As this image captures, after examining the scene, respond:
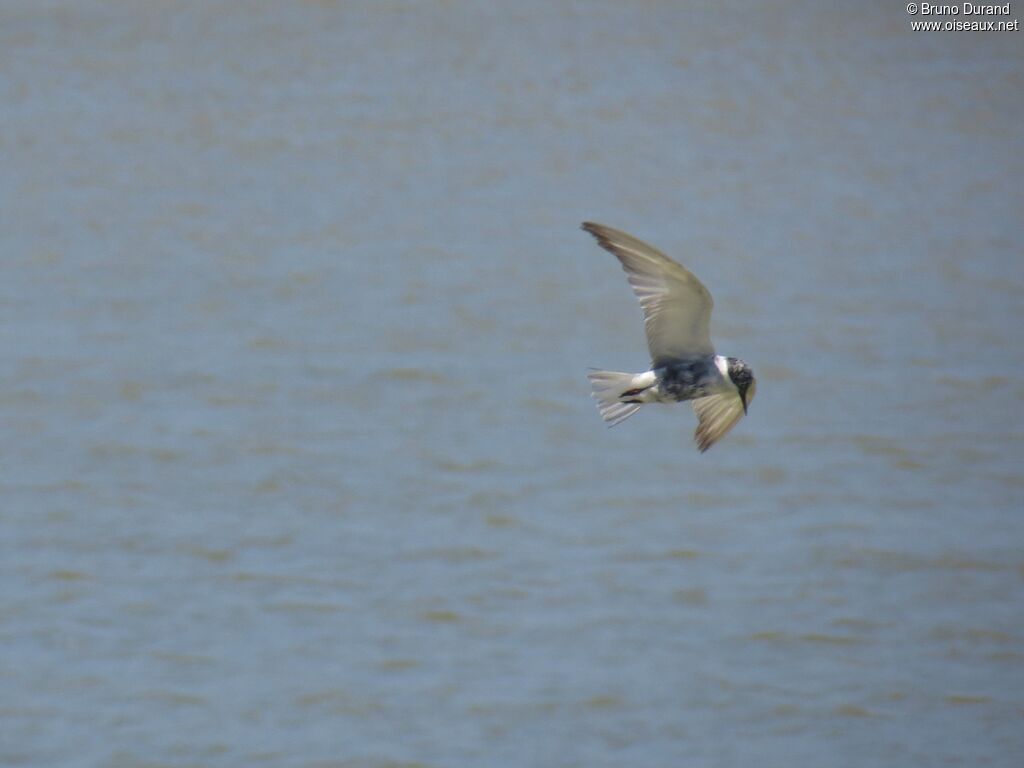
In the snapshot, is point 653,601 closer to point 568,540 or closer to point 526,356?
point 568,540

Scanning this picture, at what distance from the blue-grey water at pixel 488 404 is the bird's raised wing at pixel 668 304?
298cm

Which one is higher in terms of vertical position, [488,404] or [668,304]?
[668,304]

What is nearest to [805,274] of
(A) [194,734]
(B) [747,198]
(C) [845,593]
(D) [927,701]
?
(B) [747,198]

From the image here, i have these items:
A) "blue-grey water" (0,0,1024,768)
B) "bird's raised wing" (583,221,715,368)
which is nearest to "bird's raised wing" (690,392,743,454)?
"bird's raised wing" (583,221,715,368)

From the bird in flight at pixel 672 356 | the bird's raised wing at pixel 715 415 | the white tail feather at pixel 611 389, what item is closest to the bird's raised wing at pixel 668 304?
the bird in flight at pixel 672 356

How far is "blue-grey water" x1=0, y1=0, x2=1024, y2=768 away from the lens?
9.13 m

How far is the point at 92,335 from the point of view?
12.5 m

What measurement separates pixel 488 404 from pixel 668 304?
211 inches

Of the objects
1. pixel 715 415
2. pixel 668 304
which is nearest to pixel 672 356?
pixel 668 304

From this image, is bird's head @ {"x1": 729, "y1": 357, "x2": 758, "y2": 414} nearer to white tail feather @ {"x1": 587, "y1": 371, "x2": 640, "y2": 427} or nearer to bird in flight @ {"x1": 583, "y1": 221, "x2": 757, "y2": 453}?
bird in flight @ {"x1": 583, "y1": 221, "x2": 757, "y2": 453}

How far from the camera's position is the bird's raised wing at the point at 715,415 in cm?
635

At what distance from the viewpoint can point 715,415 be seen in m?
6.46

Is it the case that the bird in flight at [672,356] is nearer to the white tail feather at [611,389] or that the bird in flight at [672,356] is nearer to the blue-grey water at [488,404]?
the white tail feather at [611,389]

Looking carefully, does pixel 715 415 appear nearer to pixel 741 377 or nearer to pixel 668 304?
pixel 741 377
